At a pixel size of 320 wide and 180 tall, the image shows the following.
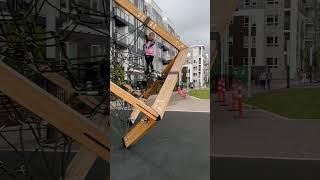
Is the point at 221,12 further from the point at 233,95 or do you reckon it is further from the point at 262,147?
the point at 262,147

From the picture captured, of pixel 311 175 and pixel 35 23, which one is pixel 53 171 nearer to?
pixel 35 23

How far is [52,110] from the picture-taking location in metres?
1.17

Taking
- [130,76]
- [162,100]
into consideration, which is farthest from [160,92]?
[130,76]

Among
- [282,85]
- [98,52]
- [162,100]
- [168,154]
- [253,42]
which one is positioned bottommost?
[168,154]

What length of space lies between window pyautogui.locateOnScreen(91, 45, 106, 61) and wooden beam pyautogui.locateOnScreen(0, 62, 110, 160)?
196 mm

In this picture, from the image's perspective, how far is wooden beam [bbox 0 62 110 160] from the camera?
1152mm

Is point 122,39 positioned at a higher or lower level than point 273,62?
higher

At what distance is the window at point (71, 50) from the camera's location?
130 cm

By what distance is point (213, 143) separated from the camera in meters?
3.74

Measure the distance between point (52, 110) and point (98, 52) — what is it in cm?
25

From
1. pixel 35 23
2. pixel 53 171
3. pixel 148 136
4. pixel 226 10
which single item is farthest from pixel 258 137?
pixel 35 23

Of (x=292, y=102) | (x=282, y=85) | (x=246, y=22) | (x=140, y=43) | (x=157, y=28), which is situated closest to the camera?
(x=246, y=22)

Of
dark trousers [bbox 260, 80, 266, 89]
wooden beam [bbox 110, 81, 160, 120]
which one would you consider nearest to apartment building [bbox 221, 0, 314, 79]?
dark trousers [bbox 260, 80, 266, 89]

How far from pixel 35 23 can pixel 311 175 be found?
7.53ft
